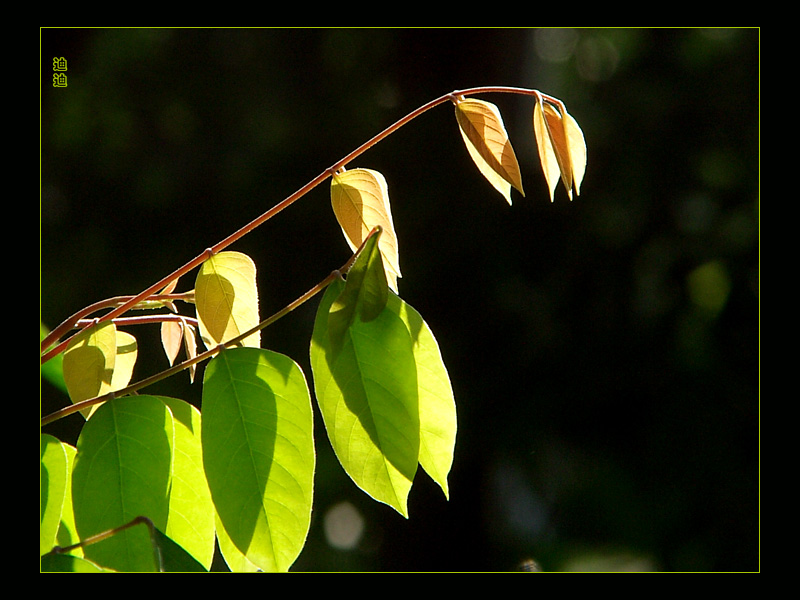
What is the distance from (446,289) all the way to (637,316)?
3.03 ft

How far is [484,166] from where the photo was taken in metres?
0.54

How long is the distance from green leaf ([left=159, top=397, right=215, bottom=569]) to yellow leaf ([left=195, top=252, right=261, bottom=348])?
0.06m

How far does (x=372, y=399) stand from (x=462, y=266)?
2679mm

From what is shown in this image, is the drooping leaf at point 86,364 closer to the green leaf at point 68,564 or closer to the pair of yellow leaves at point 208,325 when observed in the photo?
the pair of yellow leaves at point 208,325

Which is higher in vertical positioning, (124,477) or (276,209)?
(276,209)

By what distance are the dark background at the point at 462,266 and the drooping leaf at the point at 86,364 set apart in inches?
93.7

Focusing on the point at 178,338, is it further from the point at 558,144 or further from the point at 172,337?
the point at 558,144

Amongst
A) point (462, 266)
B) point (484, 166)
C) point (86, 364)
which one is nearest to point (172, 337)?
Answer: point (86, 364)

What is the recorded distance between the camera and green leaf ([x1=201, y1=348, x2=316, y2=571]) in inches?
16.9

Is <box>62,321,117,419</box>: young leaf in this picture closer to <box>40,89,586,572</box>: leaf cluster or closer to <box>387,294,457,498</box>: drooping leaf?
<box>40,89,586,572</box>: leaf cluster

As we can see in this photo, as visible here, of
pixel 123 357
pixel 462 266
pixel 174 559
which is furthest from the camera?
pixel 462 266

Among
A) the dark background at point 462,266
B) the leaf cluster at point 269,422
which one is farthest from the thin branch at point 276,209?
the dark background at point 462,266
